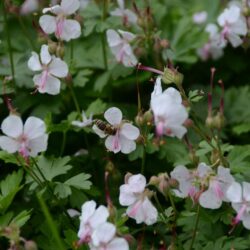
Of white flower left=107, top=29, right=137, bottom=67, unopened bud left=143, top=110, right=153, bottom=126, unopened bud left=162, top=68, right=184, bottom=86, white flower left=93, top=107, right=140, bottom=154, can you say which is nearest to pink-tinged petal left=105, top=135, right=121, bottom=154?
white flower left=93, top=107, right=140, bottom=154

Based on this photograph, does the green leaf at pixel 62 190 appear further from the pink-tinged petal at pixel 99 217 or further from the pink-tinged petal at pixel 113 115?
the pink-tinged petal at pixel 99 217

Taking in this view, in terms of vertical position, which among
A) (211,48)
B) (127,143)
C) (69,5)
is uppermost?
(69,5)

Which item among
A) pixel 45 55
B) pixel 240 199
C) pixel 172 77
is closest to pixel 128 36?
pixel 45 55

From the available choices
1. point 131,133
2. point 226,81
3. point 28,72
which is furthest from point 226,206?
point 226,81

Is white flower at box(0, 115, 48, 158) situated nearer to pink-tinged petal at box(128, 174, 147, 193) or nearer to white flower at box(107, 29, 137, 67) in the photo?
pink-tinged petal at box(128, 174, 147, 193)

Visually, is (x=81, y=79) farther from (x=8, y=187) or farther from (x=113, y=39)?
(x=8, y=187)

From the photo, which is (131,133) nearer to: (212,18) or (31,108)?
(31,108)

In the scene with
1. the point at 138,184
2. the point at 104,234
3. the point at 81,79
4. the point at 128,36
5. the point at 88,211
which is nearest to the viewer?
the point at 104,234

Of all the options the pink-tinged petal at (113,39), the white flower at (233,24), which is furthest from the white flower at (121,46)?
the white flower at (233,24)
